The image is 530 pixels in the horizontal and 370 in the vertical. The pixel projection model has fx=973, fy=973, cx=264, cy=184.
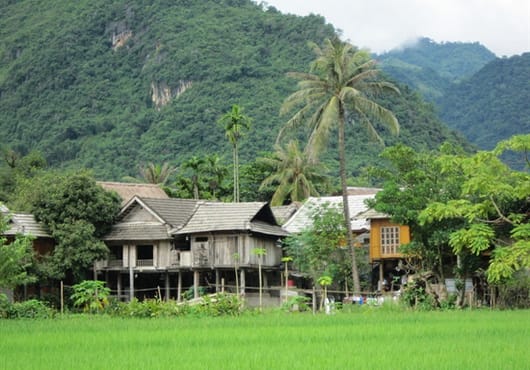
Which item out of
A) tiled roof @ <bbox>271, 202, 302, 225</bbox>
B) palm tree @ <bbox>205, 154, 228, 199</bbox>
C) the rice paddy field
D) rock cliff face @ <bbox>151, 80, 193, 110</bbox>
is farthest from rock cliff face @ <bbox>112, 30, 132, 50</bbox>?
the rice paddy field

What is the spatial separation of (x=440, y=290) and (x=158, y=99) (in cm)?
7317

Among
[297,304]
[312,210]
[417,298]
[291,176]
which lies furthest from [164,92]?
[417,298]

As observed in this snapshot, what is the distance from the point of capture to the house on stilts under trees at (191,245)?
39.7 meters

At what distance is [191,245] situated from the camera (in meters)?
40.6

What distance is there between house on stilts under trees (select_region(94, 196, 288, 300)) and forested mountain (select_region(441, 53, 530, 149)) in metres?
66.9

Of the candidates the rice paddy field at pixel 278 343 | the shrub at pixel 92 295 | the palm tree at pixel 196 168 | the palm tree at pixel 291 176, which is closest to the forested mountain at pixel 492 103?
the palm tree at pixel 291 176

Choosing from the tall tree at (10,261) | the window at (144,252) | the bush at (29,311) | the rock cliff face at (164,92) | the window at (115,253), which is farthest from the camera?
the rock cliff face at (164,92)

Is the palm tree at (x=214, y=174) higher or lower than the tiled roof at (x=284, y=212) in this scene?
higher

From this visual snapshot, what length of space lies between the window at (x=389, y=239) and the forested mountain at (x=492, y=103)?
6697cm

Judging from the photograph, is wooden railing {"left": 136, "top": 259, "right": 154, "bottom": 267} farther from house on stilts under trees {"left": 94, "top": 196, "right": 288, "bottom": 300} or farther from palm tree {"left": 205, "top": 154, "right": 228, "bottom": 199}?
palm tree {"left": 205, "top": 154, "right": 228, "bottom": 199}

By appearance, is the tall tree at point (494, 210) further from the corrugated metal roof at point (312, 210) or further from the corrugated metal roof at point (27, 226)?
the corrugated metal roof at point (27, 226)

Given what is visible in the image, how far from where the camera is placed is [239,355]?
54.4 feet

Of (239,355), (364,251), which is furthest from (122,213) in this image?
(239,355)

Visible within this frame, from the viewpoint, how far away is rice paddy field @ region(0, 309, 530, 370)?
15.3 meters
